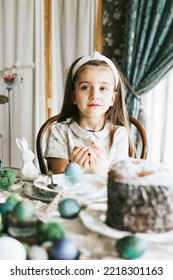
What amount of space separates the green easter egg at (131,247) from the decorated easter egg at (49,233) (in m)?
0.11

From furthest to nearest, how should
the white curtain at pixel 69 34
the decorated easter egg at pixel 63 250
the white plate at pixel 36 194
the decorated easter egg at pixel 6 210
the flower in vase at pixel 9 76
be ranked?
the flower in vase at pixel 9 76 → the white curtain at pixel 69 34 → the white plate at pixel 36 194 → the decorated easter egg at pixel 6 210 → the decorated easter egg at pixel 63 250

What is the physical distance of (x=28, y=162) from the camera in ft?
3.65

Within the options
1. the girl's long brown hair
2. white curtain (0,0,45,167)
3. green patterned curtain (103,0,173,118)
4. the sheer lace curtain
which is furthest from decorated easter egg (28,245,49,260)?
white curtain (0,0,45,167)

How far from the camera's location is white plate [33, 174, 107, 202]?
0.87 m

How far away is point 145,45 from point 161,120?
0.64 metres

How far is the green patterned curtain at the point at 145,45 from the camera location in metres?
2.52

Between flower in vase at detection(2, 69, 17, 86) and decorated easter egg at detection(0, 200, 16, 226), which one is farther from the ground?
flower in vase at detection(2, 69, 17, 86)

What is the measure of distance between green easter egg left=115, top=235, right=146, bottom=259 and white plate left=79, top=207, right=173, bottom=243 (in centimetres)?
4

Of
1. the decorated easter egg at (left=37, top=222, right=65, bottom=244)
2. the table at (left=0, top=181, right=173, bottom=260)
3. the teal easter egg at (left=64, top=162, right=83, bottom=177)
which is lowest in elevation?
the table at (left=0, top=181, right=173, bottom=260)

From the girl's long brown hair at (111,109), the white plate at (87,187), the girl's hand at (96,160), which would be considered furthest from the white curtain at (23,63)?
the white plate at (87,187)

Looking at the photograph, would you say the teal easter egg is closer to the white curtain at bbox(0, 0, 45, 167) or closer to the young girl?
the young girl

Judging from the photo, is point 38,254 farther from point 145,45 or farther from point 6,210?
point 145,45

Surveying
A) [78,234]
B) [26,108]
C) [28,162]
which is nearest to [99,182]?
[28,162]

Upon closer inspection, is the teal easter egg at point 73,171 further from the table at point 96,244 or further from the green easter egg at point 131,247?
the green easter egg at point 131,247
